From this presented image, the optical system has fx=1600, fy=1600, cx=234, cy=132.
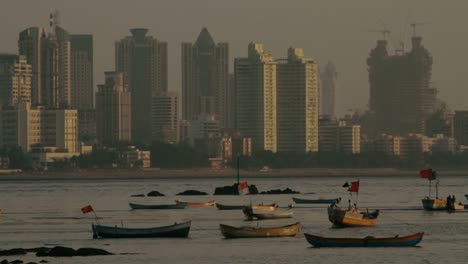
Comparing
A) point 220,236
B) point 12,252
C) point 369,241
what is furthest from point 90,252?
point 220,236

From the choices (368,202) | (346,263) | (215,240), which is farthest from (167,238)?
(368,202)

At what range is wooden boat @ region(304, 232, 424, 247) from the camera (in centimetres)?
9683

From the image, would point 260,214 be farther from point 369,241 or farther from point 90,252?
point 90,252

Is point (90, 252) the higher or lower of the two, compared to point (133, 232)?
lower

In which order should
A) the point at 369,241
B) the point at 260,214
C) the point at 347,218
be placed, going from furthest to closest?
the point at 260,214 < the point at 347,218 < the point at 369,241

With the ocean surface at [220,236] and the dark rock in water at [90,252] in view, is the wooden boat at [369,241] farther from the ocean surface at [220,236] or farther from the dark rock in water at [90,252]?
the dark rock in water at [90,252]

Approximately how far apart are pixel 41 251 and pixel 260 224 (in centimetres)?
3337

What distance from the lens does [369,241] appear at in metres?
96.8

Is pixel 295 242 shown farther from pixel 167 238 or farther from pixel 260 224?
pixel 260 224

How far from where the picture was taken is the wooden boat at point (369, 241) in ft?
318

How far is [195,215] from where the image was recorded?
469 ft

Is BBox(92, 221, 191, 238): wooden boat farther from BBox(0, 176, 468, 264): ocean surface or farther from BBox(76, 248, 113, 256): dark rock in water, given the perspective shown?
BBox(76, 248, 113, 256): dark rock in water

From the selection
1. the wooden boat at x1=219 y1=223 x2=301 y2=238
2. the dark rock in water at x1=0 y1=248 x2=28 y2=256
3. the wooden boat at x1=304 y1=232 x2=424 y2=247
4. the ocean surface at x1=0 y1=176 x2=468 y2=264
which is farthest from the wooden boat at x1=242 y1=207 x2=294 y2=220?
the dark rock in water at x1=0 y1=248 x2=28 y2=256

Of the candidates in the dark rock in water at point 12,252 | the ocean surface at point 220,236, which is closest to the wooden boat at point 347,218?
the ocean surface at point 220,236
